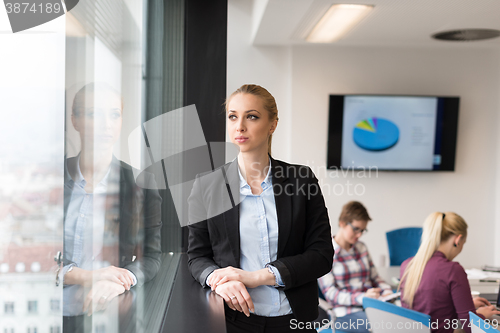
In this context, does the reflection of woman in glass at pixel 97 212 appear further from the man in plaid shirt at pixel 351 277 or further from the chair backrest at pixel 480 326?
the man in plaid shirt at pixel 351 277

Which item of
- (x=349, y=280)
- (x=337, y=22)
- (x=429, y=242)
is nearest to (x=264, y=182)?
(x=429, y=242)

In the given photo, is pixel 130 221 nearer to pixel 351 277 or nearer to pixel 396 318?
pixel 396 318

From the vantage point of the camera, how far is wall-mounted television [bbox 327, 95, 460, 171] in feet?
14.0

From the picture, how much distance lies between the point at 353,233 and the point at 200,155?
1.43 meters

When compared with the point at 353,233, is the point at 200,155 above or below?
above

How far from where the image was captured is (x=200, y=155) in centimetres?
195

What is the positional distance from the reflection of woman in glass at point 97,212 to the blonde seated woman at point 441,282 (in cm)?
191

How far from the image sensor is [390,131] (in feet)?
14.2

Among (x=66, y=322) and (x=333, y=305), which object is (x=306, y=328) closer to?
(x=66, y=322)

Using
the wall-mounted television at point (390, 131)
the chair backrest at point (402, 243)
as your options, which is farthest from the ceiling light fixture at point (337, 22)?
the chair backrest at point (402, 243)

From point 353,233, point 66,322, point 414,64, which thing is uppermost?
point 414,64

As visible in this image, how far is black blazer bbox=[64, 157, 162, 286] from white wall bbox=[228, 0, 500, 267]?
3.03m

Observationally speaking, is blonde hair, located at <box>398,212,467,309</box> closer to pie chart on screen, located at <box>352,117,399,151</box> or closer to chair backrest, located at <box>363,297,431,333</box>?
chair backrest, located at <box>363,297,431,333</box>

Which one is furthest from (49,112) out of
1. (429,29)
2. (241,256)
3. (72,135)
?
(429,29)
